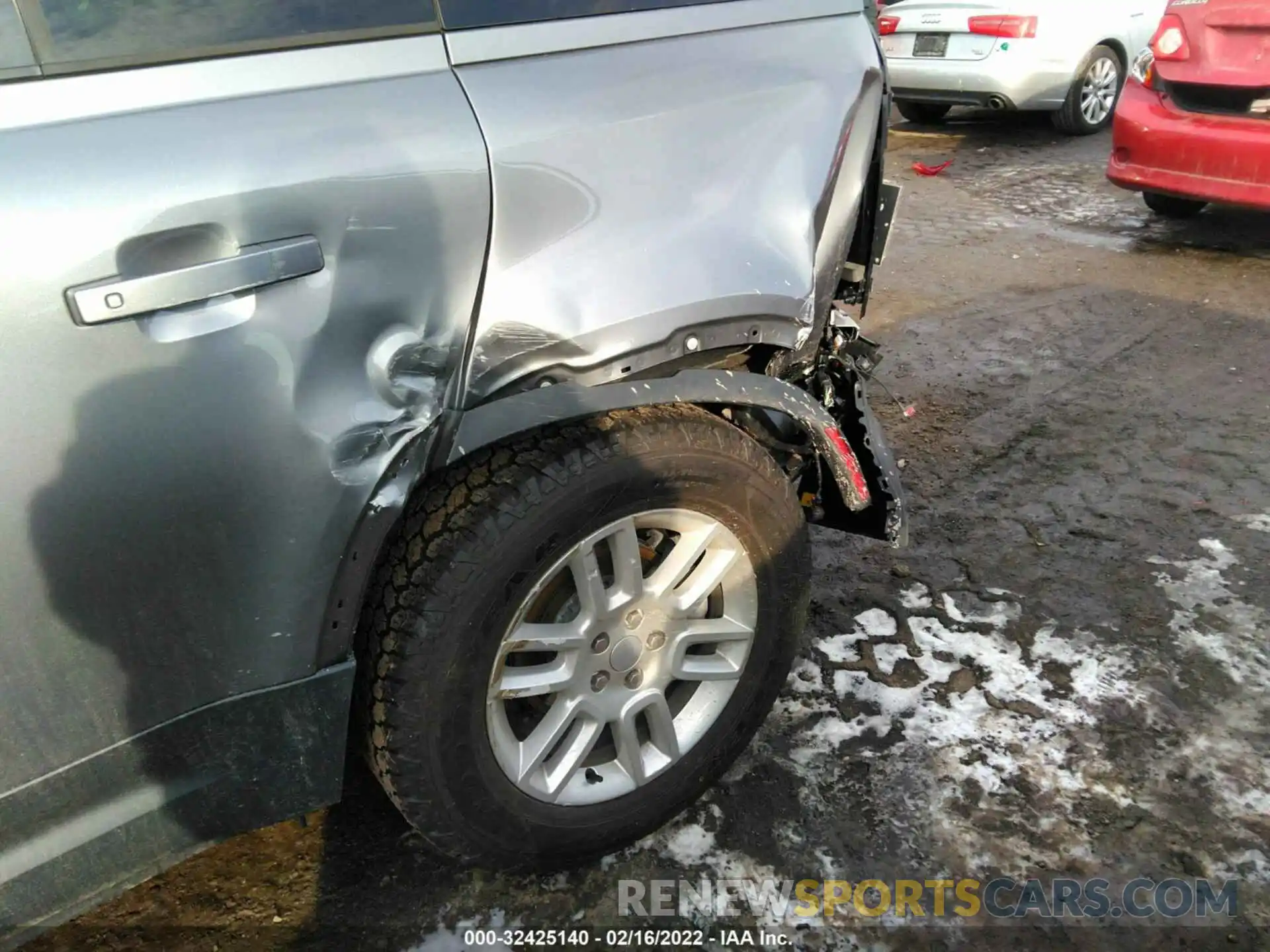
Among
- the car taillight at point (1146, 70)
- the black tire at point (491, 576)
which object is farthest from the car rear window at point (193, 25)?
the car taillight at point (1146, 70)

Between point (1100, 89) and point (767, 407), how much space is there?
25.2 feet

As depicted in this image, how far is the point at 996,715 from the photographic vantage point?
95.3 inches

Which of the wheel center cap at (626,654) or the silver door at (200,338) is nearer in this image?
the silver door at (200,338)

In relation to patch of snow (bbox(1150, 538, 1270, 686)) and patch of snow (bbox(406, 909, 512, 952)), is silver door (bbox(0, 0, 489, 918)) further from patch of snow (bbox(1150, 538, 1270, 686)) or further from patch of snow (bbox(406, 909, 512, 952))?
patch of snow (bbox(1150, 538, 1270, 686))

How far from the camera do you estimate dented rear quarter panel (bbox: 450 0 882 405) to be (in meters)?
1.53

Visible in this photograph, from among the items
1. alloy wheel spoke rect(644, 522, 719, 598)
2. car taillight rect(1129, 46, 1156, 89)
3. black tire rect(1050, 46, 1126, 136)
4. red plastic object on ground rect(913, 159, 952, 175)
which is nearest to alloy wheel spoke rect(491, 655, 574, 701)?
alloy wheel spoke rect(644, 522, 719, 598)

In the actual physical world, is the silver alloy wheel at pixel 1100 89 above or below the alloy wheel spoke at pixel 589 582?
below

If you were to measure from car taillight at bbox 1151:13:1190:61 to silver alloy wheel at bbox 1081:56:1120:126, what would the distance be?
2863 mm

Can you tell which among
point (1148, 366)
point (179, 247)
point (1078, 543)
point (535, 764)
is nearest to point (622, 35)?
point (179, 247)

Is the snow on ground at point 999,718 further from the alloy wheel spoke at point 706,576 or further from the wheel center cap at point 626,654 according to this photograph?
the alloy wheel spoke at point 706,576

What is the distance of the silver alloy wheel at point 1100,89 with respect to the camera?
25.7 feet

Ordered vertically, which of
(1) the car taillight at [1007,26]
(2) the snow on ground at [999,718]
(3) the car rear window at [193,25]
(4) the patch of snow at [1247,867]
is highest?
(3) the car rear window at [193,25]

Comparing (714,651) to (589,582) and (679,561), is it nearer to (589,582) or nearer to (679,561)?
(679,561)

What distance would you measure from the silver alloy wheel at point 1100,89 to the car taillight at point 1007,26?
2.56ft
